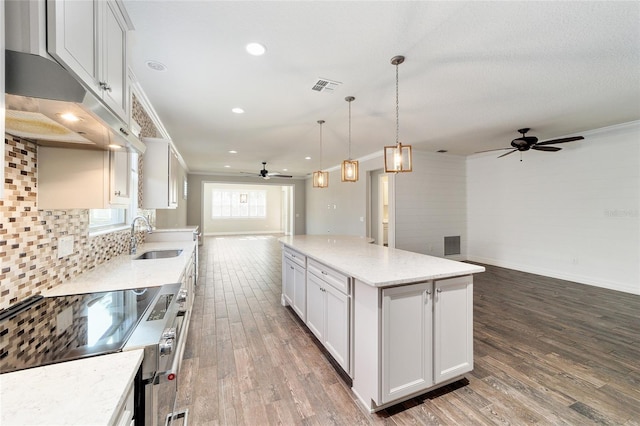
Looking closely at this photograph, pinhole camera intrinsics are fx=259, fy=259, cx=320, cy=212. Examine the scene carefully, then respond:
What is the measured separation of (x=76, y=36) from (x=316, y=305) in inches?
93.5

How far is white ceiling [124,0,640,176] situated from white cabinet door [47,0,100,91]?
779 mm

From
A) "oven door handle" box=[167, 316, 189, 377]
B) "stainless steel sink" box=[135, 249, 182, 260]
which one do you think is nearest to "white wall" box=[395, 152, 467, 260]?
"stainless steel sink" box=[135, 249, 182, 260]

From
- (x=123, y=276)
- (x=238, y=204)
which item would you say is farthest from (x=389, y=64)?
(x=238, y=204)

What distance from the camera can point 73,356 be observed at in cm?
88

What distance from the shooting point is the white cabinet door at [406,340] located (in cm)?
167

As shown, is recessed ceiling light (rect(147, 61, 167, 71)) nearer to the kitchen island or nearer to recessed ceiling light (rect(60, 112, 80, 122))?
recessed ceiling light (rect(60, 112, 80, 122))

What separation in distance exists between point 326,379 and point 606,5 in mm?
3288

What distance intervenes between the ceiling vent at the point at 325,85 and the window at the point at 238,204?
1116 centimetres

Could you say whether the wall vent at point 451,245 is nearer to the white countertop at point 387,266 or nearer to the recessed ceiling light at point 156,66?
the white countertop at point 387,266

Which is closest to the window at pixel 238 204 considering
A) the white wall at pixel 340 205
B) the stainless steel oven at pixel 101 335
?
the white wall at pixel 340 205

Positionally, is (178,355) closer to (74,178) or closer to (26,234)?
(26,234)

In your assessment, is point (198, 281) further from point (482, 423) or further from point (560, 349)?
point (560, 349)

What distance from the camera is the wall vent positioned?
6.34 metres

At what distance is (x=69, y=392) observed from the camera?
700mm
